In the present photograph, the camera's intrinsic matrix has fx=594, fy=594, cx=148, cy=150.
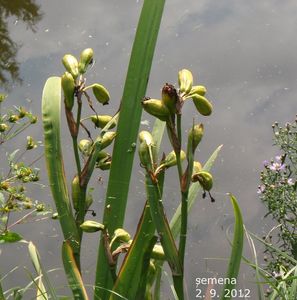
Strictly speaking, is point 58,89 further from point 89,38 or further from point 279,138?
point 89,38

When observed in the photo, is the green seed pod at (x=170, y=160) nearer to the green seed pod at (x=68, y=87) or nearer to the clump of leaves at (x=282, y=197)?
the green seed pod at (x=68, y=87)

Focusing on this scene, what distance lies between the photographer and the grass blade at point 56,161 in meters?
0.52

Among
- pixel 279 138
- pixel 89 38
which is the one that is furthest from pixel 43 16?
pixel 279 138

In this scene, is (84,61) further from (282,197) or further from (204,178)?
(282,197)

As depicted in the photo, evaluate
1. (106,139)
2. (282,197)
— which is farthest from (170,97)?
(282,197)

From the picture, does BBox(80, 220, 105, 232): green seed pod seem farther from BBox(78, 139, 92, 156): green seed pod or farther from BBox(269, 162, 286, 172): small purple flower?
BBox(269, 162, 286, 172): small purple flower

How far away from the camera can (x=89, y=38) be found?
235 cm

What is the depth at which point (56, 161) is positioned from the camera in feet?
1.84

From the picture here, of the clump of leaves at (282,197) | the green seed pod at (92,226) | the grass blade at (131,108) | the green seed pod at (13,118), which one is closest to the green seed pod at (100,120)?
the grass blade at (131,108)

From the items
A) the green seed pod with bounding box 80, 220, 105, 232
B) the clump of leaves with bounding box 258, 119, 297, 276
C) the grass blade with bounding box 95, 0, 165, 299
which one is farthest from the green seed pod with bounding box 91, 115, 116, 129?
the clump of leaves with bounding box 258, 119, 297, 276

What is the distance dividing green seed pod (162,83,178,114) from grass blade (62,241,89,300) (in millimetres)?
158

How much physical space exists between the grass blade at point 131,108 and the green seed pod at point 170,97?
0.44 ft

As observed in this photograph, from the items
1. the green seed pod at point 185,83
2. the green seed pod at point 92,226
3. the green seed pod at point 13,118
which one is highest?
the green seed pod at point 13,118

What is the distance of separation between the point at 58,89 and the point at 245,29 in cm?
198
